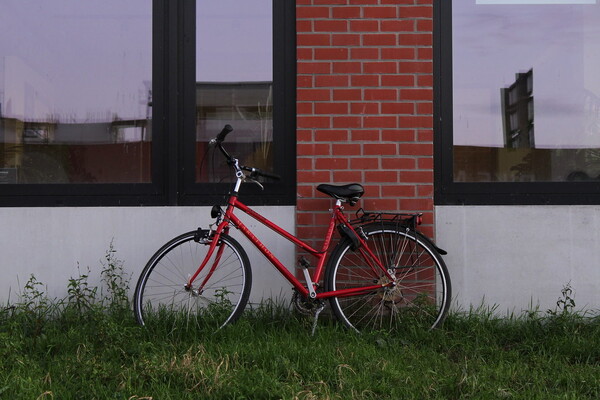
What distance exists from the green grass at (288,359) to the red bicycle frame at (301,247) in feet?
0.74

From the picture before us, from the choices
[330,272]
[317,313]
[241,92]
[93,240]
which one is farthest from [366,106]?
[93,240]

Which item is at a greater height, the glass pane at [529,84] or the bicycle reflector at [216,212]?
the glass pane at [529,84]

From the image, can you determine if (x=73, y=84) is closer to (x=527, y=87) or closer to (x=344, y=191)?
(x=344, y=191)

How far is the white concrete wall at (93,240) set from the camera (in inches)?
173

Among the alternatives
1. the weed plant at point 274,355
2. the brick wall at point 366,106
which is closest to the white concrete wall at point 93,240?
the weed plant at point 274,355

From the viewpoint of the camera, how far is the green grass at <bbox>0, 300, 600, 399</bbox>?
299cm

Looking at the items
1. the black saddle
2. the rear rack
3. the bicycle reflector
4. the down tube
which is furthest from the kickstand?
the bicycle reflector

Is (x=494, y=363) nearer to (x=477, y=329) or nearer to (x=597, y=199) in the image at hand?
(x=477, y=329)

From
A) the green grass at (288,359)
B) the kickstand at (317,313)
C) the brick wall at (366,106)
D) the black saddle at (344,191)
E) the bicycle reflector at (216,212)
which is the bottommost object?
the green grass at (288,359)

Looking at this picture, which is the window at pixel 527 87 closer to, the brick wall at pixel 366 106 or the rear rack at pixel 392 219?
the brick wall at pixel 366 106

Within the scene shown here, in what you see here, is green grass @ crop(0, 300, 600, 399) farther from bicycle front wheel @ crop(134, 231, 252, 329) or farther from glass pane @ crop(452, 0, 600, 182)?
glass pane @ crop(452, 0, 600, 182)

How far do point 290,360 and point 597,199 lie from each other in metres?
2.47

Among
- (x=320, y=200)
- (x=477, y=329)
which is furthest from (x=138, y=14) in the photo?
(x=477, y=329)

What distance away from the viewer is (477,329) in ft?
13.2
